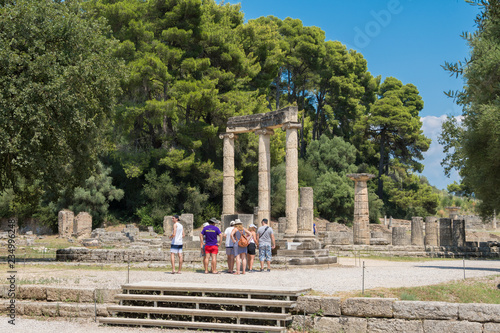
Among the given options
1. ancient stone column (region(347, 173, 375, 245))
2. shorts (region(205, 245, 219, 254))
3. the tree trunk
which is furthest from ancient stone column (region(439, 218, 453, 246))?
the tree trunk

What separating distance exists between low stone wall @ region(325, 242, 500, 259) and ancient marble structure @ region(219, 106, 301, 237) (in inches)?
129

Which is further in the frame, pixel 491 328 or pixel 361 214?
pixel 361 214

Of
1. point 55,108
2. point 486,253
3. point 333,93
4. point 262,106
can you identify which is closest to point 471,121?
point 486,253

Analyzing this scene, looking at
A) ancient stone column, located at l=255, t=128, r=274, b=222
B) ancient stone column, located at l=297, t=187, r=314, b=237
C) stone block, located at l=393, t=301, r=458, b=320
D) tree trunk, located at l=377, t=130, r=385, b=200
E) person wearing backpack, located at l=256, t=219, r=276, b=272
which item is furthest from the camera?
tree trunk, located at l=377, t=130, r=385, b=200

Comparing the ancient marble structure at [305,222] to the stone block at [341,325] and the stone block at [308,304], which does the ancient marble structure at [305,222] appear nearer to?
the stone block at [308,304]

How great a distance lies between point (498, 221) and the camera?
214 feet

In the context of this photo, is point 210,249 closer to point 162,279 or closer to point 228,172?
point 162,279

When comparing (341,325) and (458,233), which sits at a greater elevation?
(458,233)

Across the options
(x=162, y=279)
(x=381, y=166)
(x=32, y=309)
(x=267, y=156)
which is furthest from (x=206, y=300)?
(x=381, y=166)

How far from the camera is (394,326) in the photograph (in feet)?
30.6

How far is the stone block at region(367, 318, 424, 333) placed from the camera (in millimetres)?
9227

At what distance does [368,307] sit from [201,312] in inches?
127

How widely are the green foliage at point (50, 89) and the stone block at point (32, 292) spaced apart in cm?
679

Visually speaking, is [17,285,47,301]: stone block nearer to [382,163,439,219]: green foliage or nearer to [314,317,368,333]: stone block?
[314,317,368,333]: stone block
